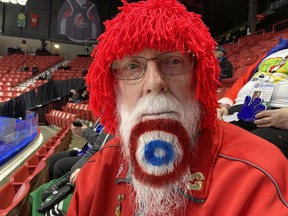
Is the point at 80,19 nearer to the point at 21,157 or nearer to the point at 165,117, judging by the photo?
the point at 21,157

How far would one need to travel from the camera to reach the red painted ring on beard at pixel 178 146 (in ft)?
2.00

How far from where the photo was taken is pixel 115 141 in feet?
2.56

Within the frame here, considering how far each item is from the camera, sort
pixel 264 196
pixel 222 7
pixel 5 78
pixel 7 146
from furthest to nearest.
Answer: pixel 222 7, pixel 5 78, pixel 7 146, pixel 264 196

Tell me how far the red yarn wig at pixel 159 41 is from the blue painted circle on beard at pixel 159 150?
0.44 ft

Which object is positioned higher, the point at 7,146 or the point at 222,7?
the point at 222,7

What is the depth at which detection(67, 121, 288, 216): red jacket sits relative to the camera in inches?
21.6

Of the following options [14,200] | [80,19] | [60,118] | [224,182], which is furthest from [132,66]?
[80,19]

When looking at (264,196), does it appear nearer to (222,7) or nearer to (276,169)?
(276,169)

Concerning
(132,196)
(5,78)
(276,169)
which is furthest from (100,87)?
(5,78)

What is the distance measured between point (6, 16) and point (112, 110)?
51.4 feet

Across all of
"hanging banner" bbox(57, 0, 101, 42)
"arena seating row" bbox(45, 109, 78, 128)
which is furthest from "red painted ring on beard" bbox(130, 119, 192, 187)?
"hanging banner" bbox(57, 0, 101, 42)

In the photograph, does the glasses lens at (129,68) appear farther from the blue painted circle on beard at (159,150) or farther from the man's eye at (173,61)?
the blue painted circle on beard at (159,150)

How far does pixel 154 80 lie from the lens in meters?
0.62

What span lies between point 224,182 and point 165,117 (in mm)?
176
